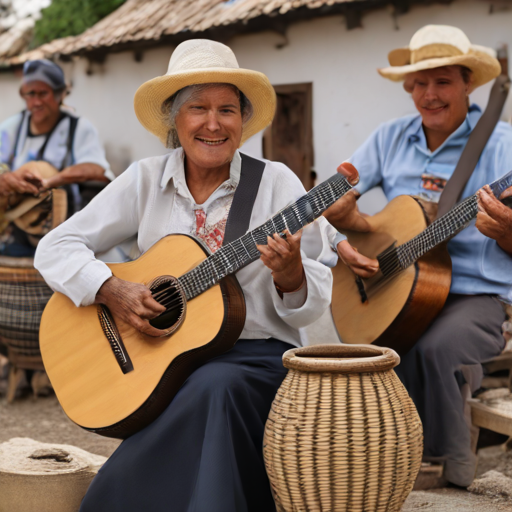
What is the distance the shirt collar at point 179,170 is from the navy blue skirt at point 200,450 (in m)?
0.80

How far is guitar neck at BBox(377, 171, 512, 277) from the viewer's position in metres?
3.37

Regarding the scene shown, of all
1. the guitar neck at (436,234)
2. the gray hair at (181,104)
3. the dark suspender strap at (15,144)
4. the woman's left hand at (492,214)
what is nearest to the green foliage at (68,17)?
the dark suspender strap at (15,144)

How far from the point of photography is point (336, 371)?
2512 millimetres

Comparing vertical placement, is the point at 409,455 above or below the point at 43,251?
below

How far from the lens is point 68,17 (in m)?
9.67

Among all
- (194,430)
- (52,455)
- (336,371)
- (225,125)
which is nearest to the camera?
(336,371)

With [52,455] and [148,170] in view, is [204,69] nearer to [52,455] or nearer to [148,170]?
[148,170]

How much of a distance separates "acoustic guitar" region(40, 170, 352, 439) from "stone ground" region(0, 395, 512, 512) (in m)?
1.32

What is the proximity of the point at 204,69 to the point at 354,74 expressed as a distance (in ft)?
9.04

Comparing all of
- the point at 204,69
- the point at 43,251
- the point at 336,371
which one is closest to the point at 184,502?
the point at 336,371

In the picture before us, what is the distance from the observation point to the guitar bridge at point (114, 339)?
298 cm

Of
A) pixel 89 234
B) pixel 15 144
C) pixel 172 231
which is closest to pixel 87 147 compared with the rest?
pixel 15 144

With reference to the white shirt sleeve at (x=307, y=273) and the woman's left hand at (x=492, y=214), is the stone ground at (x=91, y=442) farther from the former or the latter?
the woman's left hand at (x=492, y=214)

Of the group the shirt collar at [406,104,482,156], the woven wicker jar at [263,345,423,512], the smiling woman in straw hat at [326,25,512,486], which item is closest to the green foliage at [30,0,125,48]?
the smiling woman in straw hat at [326,25,512,486]
